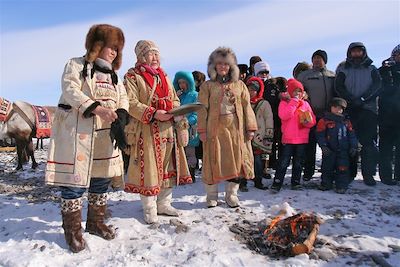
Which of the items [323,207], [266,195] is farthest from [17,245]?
[323,207]

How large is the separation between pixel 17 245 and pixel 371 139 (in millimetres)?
5558

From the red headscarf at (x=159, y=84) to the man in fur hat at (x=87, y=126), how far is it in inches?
21.4

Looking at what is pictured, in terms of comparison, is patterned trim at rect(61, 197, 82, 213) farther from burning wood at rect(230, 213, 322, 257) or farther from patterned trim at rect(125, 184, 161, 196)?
burning wood at rect(230, 213, 322, 257)

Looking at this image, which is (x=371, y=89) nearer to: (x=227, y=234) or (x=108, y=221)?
(x=227, y=234)

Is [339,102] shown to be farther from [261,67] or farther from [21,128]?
[21,128]

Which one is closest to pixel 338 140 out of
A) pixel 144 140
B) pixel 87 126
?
pixel 144 140

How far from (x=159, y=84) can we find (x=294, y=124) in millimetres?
2477

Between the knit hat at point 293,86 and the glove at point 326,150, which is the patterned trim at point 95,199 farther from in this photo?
the glove at point 326,150

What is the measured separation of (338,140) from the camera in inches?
234

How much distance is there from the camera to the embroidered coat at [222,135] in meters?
5.00

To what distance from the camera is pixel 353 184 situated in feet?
21.4

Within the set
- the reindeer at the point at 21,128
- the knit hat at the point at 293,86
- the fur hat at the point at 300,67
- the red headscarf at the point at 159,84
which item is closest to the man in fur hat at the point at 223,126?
the red headscarf at the point at 159,84

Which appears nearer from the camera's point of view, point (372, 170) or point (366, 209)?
point (366, 209)

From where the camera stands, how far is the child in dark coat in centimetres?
594
